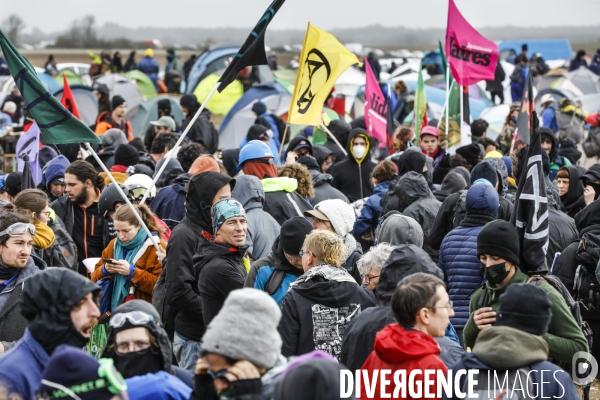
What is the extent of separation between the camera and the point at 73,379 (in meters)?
3.27

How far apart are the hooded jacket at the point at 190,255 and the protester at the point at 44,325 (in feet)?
6.58

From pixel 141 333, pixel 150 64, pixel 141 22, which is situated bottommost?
pixel 141 22

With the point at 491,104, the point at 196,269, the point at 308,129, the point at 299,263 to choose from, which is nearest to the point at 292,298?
the point at 299,263

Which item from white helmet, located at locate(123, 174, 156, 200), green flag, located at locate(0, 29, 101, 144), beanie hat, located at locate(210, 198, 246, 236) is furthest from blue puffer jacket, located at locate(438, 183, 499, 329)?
white helmet, located at locate(123, 174, 156, 200)

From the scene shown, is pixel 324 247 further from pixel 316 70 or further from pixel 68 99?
pixel 68 99

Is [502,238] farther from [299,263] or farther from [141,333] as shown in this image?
[141,333]

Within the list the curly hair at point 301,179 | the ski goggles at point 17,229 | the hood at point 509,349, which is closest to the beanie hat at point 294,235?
the ski goggles at point 17,229

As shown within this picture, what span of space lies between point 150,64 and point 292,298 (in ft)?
78.9

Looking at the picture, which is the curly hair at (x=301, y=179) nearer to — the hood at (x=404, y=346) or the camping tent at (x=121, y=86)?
the hood at (x=404, y=346)

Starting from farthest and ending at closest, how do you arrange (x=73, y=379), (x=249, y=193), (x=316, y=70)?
(x=316, y=70)
(x=249, y=193)
(x=73, y=379)

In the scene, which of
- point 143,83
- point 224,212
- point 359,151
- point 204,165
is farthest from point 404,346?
point 143,83

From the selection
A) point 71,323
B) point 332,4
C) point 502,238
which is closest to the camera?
point 71,323

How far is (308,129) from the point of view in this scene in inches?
622

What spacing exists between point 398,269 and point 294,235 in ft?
2.90
